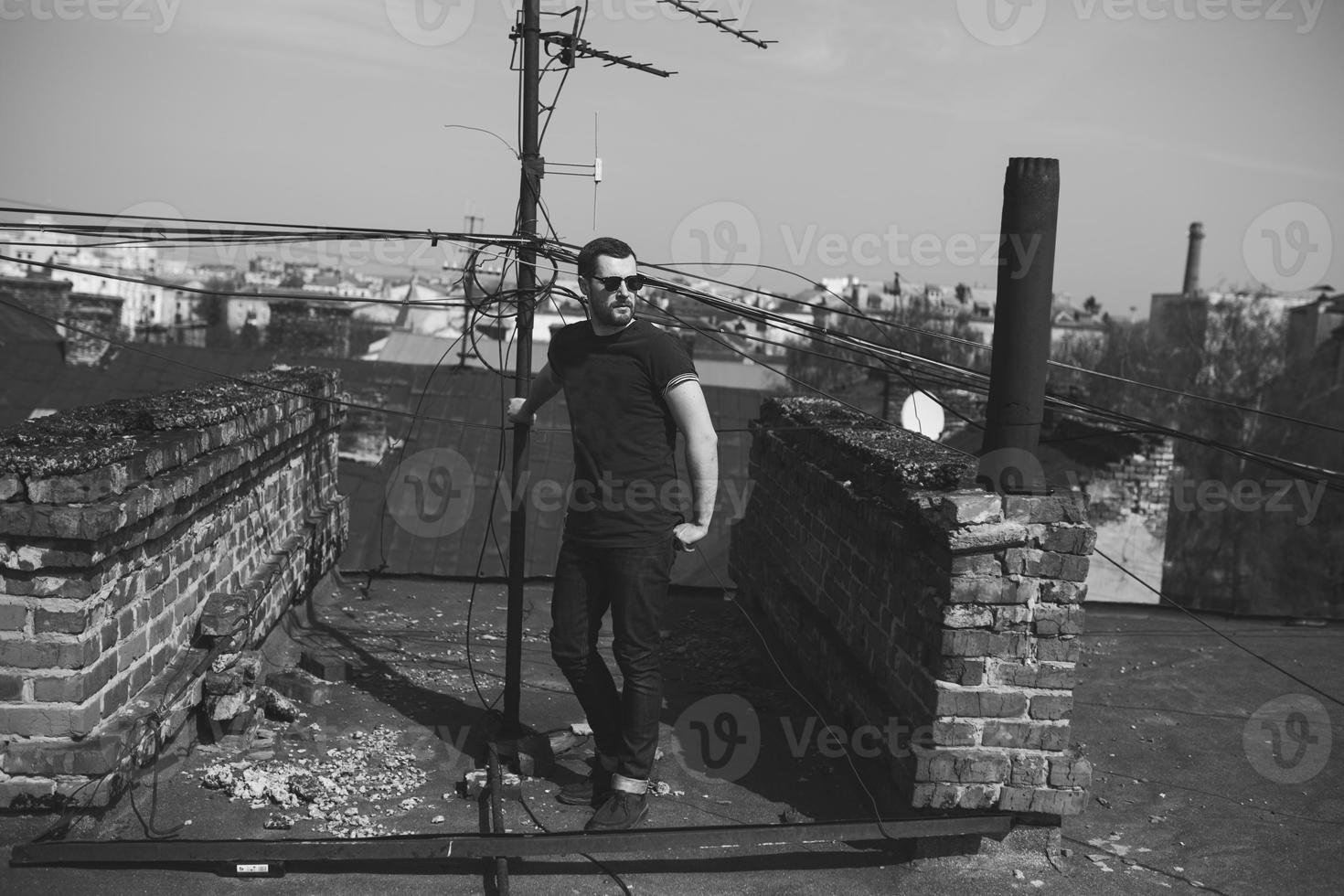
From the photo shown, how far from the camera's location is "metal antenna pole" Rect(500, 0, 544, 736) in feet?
15.3

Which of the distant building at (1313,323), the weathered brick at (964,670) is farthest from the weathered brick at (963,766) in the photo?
the distant building at (1313,323)

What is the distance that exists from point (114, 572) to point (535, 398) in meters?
1.63

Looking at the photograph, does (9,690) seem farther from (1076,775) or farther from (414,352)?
(414,352)

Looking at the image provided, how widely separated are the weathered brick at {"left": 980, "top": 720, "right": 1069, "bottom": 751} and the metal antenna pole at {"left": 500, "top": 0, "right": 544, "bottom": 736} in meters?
1.96

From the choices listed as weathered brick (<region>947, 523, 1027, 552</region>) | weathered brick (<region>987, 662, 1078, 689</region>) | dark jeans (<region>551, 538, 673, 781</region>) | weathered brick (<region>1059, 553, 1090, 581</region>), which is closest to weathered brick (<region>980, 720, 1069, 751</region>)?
weathered brick (<region>987, 662, 1078, 689</region>)

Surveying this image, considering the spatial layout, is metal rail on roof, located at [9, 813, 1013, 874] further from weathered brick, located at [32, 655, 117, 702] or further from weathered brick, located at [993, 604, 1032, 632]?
weathered brick, located at [993, 604, 1032, 632]

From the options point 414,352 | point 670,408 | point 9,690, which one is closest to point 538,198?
point 670,408

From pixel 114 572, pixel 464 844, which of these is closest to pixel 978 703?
pixel 464 844

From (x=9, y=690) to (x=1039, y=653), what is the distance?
134 inches

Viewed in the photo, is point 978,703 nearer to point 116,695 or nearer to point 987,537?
point 987,537

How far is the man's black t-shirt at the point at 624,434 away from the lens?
3980mm

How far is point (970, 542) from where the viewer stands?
367cm

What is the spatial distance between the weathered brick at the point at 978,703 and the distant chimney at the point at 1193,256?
63.4 metres

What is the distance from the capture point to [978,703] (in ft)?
12.4
